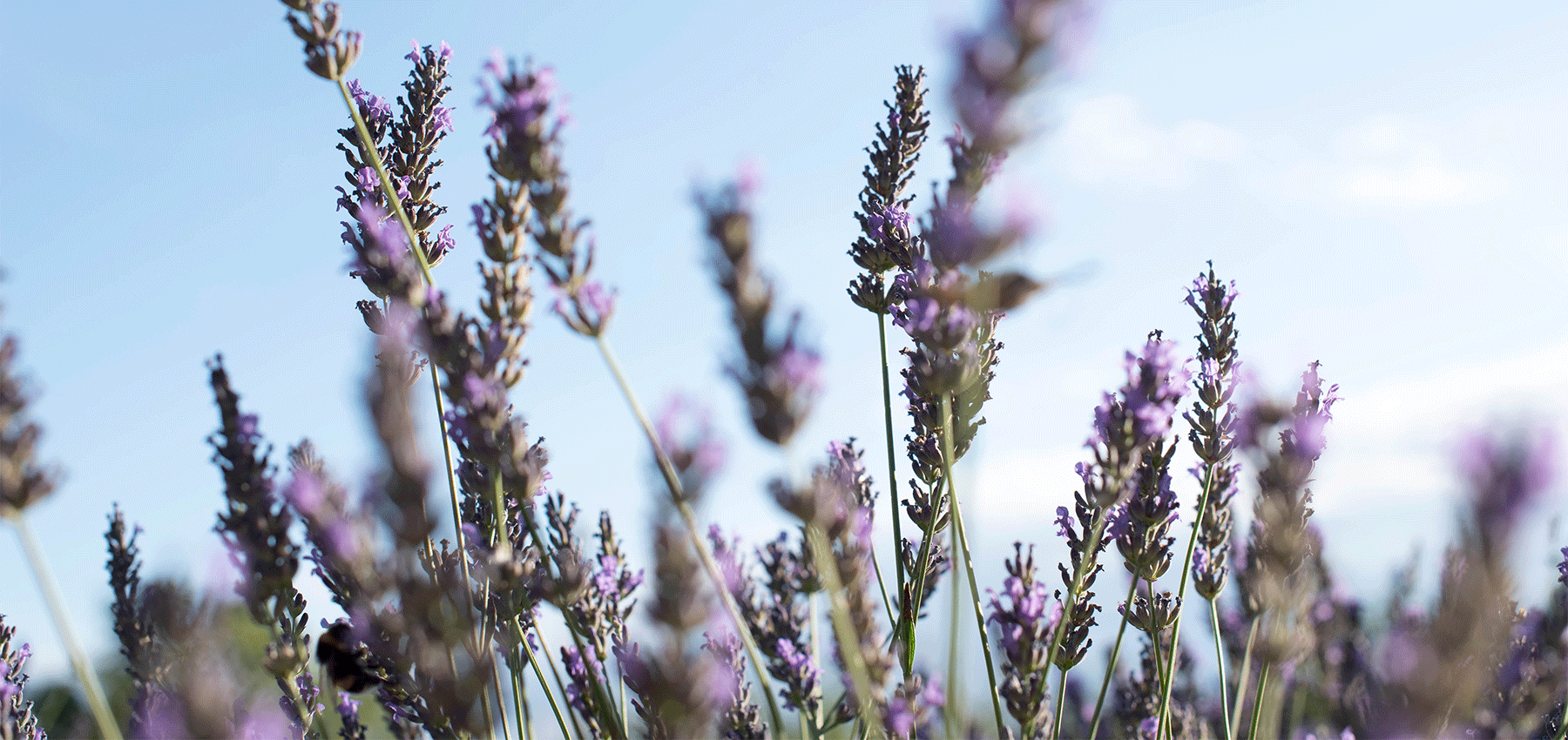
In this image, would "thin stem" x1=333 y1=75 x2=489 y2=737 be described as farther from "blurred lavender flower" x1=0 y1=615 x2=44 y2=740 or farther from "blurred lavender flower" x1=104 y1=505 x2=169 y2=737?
"blurred lavender flower" x1=0 y1=615 x2=44 y2=740

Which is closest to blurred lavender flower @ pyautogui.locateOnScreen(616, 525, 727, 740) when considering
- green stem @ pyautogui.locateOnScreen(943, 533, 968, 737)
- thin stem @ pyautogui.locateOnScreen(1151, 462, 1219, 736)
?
green stem @ pyautogui.locateOnScreen(943, 533, 968, 737)

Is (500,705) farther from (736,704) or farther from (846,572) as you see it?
(736,704)

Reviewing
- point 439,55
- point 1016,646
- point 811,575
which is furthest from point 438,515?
point 439,55

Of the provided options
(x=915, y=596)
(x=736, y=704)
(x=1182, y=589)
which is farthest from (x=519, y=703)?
(x=1182, y=589)

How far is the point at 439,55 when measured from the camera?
9.19 feet

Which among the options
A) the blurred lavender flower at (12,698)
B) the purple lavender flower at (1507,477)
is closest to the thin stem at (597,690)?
the blurred lavender flower at (12,698)

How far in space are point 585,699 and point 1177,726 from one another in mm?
2585

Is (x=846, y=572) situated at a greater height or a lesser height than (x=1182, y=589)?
lesser

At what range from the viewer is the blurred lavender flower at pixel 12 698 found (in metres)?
2.18

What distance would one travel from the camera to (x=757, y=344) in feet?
5.26

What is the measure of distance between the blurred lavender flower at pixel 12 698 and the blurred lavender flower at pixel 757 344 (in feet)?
6.21

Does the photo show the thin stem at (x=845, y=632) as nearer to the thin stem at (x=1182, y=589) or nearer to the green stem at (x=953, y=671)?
the green stem at (x=953, y=671)

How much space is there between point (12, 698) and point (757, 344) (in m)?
2.30

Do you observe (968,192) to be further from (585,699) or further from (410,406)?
(585,699)
